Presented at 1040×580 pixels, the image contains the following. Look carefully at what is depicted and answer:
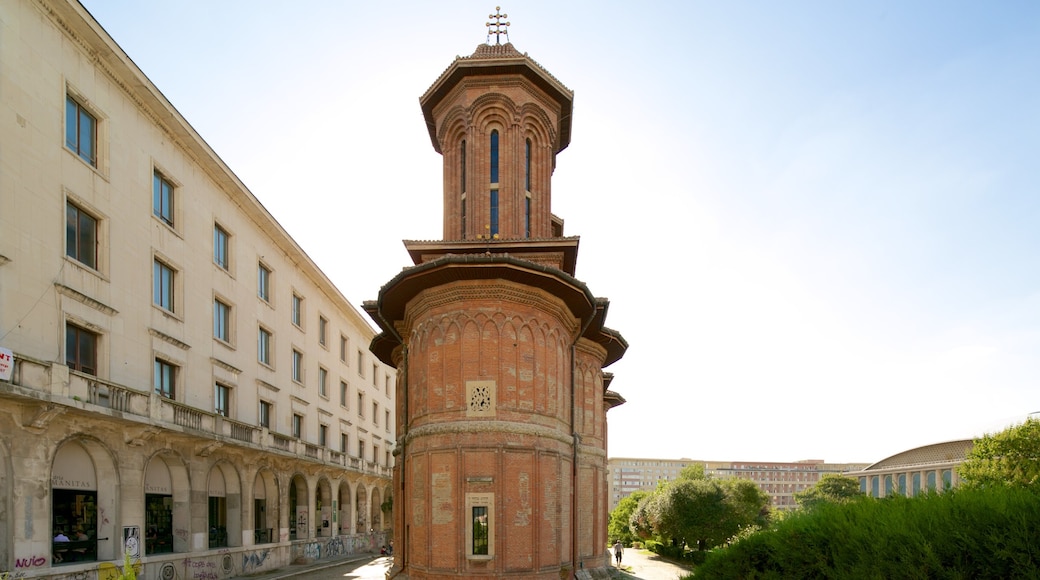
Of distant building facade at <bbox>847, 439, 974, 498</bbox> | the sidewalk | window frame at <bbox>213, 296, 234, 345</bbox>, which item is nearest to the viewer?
the sidewalk

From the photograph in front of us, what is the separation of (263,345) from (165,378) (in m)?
10.3

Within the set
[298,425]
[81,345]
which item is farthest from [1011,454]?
[81,345]

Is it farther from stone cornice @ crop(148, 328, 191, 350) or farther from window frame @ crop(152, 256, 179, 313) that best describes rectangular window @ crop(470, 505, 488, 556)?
window frame @ crop(152, 256, 179, 313)

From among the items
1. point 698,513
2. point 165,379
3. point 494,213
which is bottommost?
point 698,513

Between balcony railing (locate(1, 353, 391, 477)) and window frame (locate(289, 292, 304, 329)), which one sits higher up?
window frame (locate(289, 292, 304, 329))

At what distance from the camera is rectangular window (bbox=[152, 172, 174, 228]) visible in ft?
90.0

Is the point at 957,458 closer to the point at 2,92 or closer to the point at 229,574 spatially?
the point at 229,574

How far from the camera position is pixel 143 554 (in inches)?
953

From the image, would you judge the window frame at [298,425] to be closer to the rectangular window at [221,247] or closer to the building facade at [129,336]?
the building facade at [129,336]

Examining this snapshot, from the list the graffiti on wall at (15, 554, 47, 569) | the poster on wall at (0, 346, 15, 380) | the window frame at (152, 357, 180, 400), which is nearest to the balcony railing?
the poster on wall at (0, 346, 15, 380)

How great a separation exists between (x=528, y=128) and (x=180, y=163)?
14499mm

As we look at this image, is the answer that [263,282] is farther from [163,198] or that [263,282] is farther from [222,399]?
[163,198]

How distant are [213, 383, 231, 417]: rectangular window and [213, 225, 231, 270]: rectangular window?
5662mm

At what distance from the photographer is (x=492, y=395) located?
2133 centimetres
